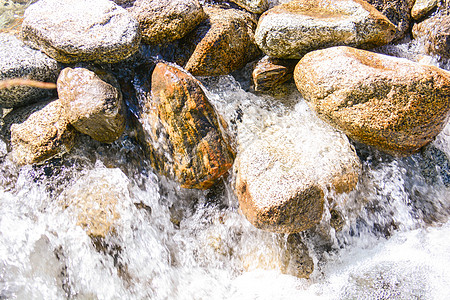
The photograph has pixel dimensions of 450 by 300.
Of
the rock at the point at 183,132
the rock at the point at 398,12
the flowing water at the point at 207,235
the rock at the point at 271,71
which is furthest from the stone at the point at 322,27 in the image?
the rock at the point at 183,132

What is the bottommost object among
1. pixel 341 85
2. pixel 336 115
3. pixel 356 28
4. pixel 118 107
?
pixel 118 107

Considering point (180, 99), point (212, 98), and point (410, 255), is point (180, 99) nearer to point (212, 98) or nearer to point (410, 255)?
point (212, 98)

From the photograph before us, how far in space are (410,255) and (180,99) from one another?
209 centimetres

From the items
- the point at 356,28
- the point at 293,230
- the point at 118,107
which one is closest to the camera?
the point at 293,230

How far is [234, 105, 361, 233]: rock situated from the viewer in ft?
7.22

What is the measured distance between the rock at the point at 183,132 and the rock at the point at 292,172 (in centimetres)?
24

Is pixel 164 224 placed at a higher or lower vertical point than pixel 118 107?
lower

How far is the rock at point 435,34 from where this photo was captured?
2.83m

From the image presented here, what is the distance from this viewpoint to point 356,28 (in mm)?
2650

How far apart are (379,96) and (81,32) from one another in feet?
7.45

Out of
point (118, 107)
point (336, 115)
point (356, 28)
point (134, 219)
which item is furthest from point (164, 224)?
point (356, 28)

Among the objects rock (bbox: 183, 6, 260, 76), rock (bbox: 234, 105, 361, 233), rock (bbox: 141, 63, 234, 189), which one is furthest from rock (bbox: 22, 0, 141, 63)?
rock (bbox: 234, 105, 361, 233)

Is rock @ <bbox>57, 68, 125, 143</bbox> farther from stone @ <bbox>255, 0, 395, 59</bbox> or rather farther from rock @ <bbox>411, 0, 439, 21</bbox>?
rock @ <bbox>411, 0, 439, 21</bbox>

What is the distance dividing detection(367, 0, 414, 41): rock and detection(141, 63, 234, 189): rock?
6.18 ft
